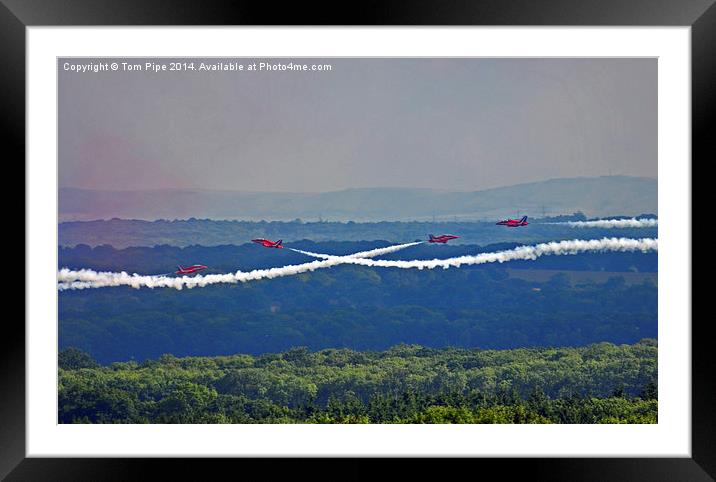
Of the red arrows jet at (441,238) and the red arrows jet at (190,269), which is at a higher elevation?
the red arrows jet at (441,238)

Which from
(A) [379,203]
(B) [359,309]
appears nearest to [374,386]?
(B) [359,309]

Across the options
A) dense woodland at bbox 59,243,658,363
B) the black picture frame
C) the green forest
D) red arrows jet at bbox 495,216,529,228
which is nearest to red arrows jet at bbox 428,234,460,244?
dense woodland at bbox 59,243,658,363

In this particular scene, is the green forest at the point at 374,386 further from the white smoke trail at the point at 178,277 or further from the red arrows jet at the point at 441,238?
the red arrows jet at the point at 441,238

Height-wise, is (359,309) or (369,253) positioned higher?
(369,253)

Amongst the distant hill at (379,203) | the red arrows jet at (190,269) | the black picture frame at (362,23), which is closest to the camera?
the black picture frame at (362,23)

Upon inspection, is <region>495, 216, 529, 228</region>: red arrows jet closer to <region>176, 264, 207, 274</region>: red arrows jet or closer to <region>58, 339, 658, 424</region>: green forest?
<region>58, 339, 658, 424</region>: green forest

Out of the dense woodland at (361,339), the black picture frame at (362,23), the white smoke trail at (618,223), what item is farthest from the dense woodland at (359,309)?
the black picture frame at (362,23)

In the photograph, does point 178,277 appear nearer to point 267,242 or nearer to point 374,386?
point 267,242
